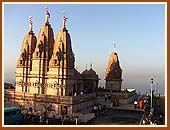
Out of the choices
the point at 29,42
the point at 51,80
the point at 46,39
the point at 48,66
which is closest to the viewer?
the point at 51,80

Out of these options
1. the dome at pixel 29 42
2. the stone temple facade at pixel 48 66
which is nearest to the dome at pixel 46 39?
the stone temple facade at pixel 48 66

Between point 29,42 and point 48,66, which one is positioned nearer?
point 48,66

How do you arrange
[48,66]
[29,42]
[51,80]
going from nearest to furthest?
[51,80] → [48,66] → [29,42]

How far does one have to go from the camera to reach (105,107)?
29812mm

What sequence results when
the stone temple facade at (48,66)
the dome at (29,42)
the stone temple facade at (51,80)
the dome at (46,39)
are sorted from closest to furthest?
the stone temple facade at (51,80) → the stone temple facade at (48,66) → the dome at (46,39) → the dome at (29,42)

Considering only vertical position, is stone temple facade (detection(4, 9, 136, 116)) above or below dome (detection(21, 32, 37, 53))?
below

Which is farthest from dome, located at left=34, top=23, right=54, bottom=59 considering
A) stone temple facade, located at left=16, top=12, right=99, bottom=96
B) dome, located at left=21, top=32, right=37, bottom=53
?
dome, located at left=21, top=32, right=37, bottom=53

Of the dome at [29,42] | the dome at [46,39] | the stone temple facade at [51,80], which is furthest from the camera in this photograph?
the dome at [29,42]

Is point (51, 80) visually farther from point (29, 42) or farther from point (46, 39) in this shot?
point (29, 42)

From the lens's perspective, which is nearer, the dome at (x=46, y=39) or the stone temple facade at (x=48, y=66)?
the stone temple facade at (x=48, y=66)

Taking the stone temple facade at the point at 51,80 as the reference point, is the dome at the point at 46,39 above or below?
above

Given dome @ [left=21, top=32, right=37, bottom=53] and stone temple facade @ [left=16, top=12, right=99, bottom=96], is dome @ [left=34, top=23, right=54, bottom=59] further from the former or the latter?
dome @ [left=21, top=32, right=37, bottom=53]

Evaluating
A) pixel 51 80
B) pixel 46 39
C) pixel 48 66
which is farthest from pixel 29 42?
pixel 51 80

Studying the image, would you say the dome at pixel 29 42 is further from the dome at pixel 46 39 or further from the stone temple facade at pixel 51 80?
the dome at pixel 46 39
